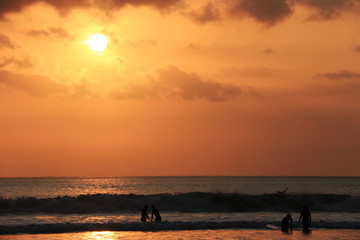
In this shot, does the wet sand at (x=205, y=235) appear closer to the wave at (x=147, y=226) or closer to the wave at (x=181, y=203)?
→ the wave at (x=147, y=226)

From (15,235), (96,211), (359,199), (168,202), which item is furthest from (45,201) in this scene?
(359,199)

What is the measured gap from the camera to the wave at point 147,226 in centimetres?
3856

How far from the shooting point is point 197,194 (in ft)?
245

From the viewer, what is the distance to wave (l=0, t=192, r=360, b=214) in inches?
2430

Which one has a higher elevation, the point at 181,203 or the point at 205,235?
the point at 181,203

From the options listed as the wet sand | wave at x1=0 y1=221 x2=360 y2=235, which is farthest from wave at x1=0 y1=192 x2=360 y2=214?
the wet sand

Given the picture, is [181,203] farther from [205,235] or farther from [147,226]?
[205,235]

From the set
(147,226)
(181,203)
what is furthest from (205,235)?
(181,203)

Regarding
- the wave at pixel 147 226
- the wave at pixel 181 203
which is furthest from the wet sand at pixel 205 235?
the wave at pixel 181 203

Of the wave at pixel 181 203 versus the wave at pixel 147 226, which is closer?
the wave at pixel 147 226

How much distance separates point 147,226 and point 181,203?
29999mm

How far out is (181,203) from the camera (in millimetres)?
69688

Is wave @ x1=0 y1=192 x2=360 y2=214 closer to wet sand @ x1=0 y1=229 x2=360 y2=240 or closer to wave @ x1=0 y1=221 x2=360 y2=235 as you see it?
wave @ x1=0 y1=221 x2=360 y2=235

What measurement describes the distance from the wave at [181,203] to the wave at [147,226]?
19860mm
